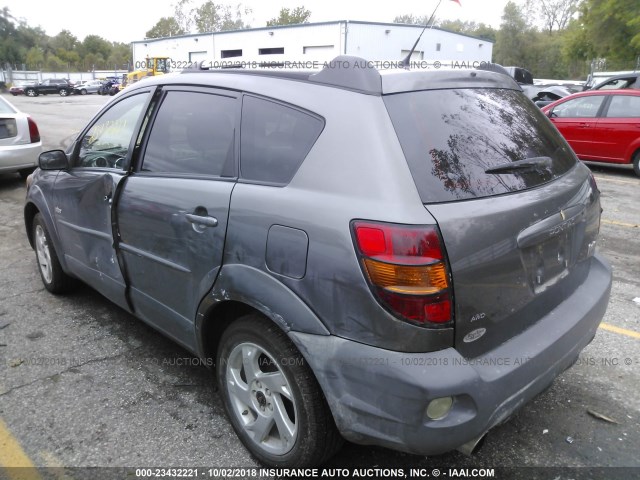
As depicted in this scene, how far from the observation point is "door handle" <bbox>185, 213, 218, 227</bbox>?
2385 millimetres

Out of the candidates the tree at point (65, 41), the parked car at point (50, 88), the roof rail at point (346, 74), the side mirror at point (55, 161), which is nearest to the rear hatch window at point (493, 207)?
the roof rail at point (346, 74)

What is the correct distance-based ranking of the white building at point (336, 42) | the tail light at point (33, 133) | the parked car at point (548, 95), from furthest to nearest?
the white building at point (336, 42), the parked car at point (548, 95), the tail light at point (33, 133)

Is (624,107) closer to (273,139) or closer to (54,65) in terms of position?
(273,139)

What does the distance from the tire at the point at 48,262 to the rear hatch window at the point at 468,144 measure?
3167 millimetres

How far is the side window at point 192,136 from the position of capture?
101 inches

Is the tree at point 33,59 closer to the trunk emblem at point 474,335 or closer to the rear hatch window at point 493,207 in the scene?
the rear hatch window at point 493,207

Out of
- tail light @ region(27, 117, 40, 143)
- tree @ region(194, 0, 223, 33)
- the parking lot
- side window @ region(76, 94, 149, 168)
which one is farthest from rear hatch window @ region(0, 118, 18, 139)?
tree @ region(194, 0, 223, 33)

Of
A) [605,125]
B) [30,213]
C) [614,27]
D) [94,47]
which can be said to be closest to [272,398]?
[30,213]

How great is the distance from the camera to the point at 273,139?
7.64 ft

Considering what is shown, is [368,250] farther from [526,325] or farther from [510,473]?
[510,473]

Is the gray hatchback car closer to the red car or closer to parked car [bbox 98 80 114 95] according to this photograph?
the red car

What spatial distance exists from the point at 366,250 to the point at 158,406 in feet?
5.64

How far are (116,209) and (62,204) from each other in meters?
0.93

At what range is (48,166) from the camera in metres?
Result: 3.61
